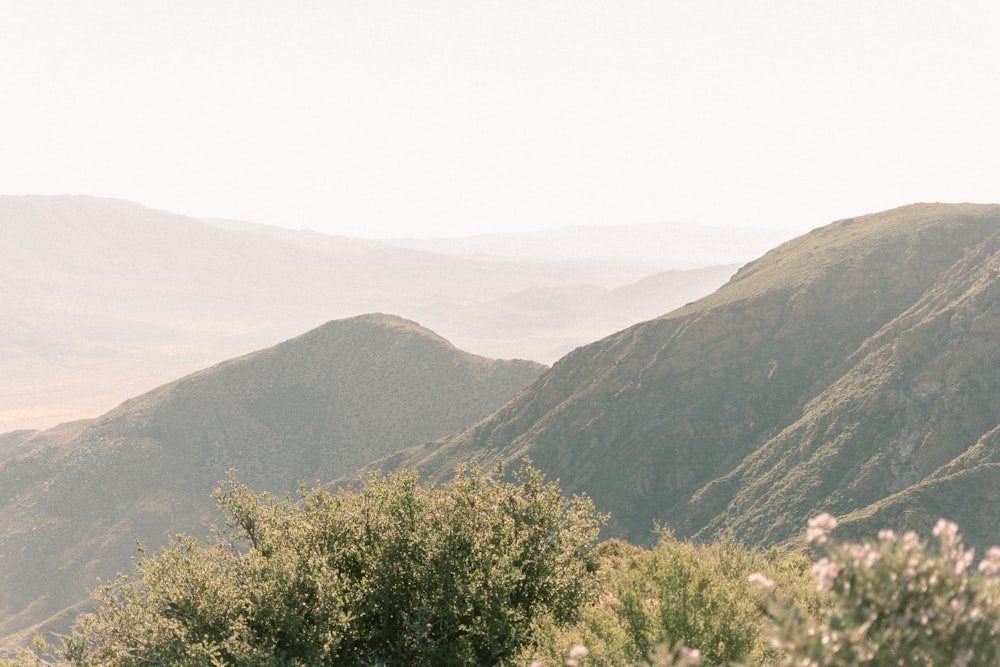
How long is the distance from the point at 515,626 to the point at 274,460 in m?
167

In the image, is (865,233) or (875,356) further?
(865,233)

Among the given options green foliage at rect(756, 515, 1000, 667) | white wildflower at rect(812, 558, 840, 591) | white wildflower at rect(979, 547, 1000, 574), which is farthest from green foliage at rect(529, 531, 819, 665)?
white wildflower at rect(979, 547, 1000, 574)

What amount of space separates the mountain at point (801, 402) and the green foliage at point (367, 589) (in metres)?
70.1

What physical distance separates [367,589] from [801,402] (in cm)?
10519

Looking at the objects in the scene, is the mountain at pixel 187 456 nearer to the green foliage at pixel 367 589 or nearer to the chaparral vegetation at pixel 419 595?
the chaparral vegetation at pixel 419 595

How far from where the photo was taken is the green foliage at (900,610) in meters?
10.3

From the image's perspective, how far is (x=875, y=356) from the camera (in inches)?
4355

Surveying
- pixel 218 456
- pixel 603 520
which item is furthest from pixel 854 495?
pixel 218 456

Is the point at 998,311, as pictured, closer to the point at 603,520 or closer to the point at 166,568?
the point at 603,520

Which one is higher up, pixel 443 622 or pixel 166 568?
pixel 166 568

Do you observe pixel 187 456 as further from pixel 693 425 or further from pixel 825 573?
pixel 825 573

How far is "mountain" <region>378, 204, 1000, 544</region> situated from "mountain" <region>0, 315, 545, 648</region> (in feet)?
100

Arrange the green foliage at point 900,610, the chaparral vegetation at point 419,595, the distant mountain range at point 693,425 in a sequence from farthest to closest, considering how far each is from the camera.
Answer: the distant mountain range at point 693,425
the chaparral vegetation at point 419,595
the green foliage at point 900,610

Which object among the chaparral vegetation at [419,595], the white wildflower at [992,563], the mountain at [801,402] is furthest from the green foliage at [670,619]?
the mountain at [801,402]
